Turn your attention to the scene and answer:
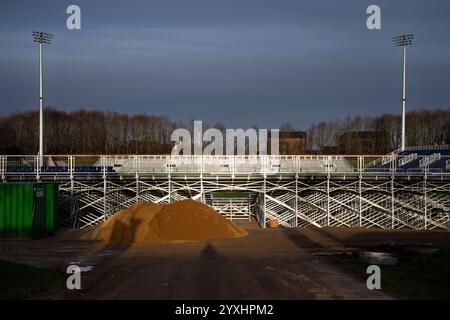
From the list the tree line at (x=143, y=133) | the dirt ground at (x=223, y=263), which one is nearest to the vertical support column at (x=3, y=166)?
the dirt ground at (x=223, y=263)

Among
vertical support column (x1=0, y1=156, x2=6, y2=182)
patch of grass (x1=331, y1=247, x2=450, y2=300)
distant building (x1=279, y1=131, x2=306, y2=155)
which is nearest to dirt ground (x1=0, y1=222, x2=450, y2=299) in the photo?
patch of grass (x1=331, y1=247, x2=450, y2=300)

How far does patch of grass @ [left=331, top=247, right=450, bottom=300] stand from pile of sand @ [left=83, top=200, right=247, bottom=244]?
881cm

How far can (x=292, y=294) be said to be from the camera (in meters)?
13.7

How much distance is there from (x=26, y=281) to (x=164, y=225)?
11914 millimetres

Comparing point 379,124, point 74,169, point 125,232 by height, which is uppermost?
point 379,124

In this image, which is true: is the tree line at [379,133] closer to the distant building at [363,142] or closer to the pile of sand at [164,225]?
the distant building at [363,142]

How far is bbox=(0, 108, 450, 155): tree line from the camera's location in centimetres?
7212

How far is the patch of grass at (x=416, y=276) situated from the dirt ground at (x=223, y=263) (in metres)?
0.54

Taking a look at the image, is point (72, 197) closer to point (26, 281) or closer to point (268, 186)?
point (268, 186)

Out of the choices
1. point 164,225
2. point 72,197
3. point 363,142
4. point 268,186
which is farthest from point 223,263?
point 363,142

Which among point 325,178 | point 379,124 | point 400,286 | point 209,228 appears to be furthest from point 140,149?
point 400,286
